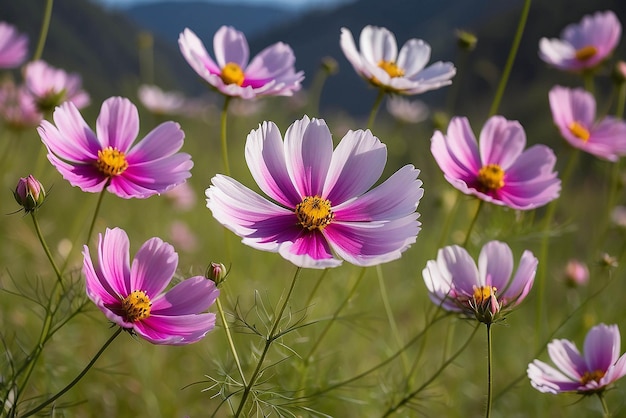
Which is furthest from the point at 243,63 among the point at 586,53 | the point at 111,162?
the point at 586,53

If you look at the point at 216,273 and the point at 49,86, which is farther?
the point at 49,86

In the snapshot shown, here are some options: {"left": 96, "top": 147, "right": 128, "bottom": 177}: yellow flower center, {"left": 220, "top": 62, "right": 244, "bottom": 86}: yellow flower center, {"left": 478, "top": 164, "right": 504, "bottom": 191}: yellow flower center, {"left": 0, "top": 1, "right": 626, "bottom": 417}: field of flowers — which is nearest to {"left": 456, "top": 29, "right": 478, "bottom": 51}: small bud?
{"left": 0, "top": 1, "right": 626, "bottom": 417}: field of flowers

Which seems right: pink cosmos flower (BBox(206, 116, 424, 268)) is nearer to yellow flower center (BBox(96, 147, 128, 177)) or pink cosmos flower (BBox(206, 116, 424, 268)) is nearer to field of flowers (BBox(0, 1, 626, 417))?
field of flowers (BBox(0, 1, 626, 417))

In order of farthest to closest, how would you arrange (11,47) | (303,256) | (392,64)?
(11,47) → (392,64) → (303,256)

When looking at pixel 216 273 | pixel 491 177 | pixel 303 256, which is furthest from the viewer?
pixel 491 177

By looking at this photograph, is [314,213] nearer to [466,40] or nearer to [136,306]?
[136,306]

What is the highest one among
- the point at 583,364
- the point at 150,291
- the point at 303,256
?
the point at 303,256

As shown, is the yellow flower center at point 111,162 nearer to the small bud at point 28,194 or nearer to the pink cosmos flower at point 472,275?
the small bud at point 28,194
